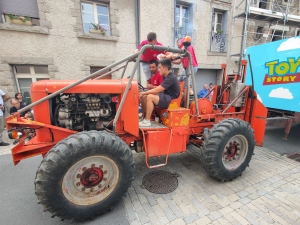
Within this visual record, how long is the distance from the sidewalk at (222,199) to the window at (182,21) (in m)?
7.30

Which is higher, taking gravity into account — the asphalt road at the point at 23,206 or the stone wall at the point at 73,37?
the stone wall at the point at 73,37

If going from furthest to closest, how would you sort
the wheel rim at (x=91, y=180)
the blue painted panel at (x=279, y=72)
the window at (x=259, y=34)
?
the window at (x=259, y=34) → the blue painted panel at (x=279, y=72) → the wheel rim at (x=91, y=180)

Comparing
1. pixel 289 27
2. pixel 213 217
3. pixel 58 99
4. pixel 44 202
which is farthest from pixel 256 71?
pixel 289 27

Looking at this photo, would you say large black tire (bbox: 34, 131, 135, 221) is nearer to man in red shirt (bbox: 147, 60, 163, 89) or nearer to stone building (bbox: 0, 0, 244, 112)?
man in red shirt (bbox: 147, 60, 163, 89)

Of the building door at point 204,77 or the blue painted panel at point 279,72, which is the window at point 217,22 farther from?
the blue painted panel at point 279,72

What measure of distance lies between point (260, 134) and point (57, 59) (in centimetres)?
709

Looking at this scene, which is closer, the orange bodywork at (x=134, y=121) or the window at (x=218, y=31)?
the orange bodywork at (x=134, y=121)

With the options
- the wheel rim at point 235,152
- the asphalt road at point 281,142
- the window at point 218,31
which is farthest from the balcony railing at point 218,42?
the wheel rim at point 235,152

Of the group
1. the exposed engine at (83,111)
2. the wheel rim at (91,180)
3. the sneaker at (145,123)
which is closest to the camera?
the wheel rim at (91,180)

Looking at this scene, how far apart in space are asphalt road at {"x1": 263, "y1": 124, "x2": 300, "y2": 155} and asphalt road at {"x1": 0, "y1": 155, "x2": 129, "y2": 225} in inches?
164

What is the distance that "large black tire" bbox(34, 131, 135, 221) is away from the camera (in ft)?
5.71

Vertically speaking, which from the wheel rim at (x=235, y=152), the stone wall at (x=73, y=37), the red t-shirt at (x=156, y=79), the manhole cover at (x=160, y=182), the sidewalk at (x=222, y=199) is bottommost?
the manhole cover at (x=160, y=182)

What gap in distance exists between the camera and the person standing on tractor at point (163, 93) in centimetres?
261

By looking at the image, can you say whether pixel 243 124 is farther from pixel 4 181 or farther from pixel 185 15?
pixel 185 15
